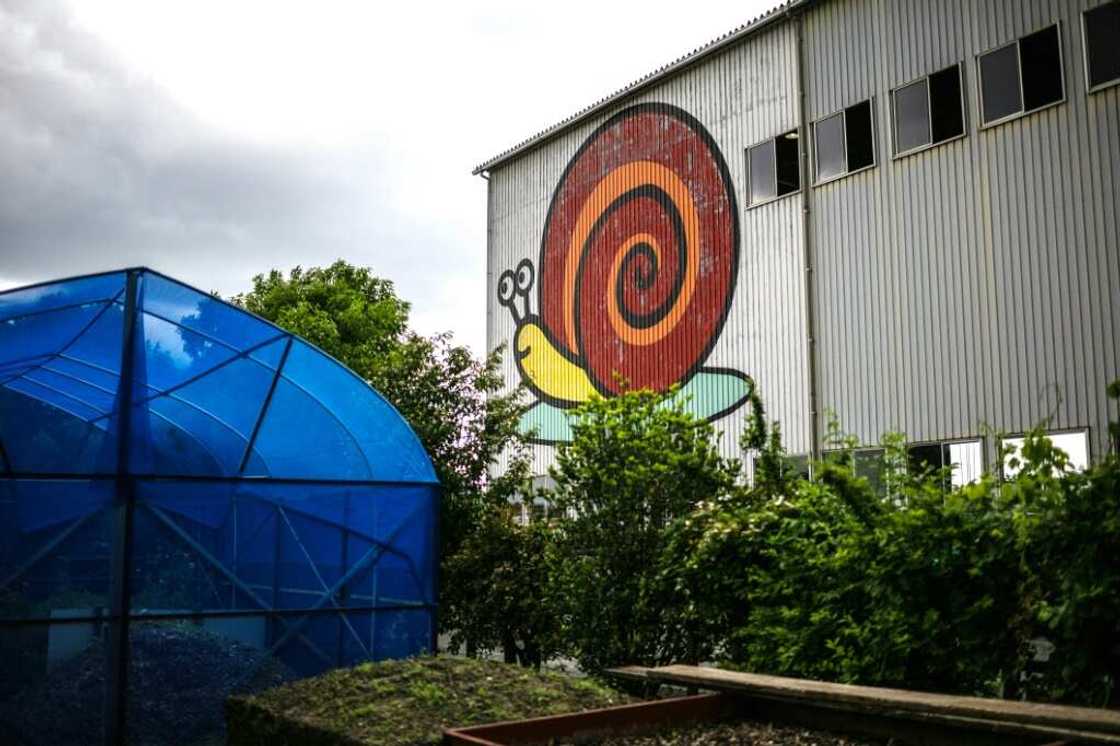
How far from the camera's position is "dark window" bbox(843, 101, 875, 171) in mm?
18984

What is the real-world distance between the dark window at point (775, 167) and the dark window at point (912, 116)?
209cm

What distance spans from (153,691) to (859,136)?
14.5 metres

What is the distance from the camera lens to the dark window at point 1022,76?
16281 millimetres

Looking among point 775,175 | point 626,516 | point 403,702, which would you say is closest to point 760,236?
point 775,175

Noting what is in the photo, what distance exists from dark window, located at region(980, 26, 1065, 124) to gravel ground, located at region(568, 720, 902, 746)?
1276 centimetres

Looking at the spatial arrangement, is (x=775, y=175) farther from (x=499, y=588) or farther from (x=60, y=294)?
(x=60, y=294)

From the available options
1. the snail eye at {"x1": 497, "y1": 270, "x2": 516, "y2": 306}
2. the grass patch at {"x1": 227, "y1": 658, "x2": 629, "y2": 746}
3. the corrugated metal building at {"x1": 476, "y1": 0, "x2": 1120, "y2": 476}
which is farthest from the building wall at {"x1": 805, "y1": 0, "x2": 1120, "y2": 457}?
the snail eye at {"x1": 497, "y1": 270, "x2": 516, "y2": 306}

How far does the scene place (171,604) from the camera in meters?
10.6

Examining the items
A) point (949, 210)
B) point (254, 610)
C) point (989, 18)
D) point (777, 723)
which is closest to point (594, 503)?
point (254, 610)

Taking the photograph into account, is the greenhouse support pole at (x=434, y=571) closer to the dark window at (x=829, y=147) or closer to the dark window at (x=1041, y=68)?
the dark window at (x=829, y=147)

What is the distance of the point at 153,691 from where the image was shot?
10227mm

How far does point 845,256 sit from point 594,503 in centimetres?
882

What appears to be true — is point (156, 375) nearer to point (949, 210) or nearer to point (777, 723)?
point (777, 723)

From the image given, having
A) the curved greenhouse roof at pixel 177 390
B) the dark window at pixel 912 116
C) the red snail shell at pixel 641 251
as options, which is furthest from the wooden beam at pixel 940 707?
the red snail shell at pixel 641 251
